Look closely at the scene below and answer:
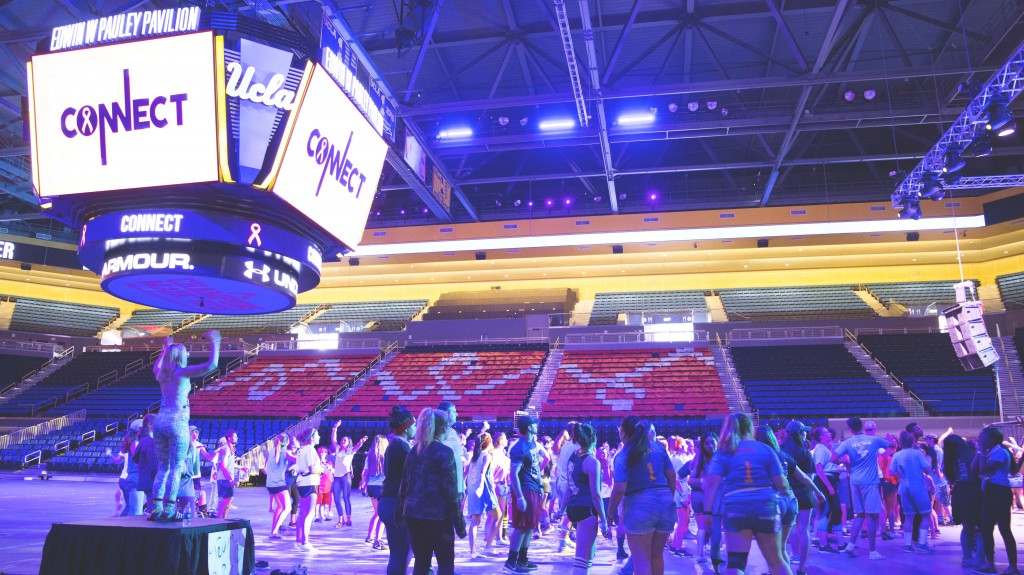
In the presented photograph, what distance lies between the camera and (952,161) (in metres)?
15.3

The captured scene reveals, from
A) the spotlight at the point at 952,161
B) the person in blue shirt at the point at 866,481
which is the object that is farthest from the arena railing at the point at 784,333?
the person in blue shirt at the point at 866,481

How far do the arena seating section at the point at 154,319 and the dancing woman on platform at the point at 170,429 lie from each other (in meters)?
33.5

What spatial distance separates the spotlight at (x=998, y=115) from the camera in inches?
517

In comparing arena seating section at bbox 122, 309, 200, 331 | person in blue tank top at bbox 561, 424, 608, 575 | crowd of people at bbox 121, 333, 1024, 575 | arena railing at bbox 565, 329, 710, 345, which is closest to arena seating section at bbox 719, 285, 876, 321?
arena railing at bbox 565, 329, 710, 345

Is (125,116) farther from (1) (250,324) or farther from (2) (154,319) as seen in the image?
(2) (154,319)

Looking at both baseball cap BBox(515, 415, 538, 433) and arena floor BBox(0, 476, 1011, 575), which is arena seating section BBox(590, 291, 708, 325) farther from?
baseball cap BBox(515, 415, 538, 433)

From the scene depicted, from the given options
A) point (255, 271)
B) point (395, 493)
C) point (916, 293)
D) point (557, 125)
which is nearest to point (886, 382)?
point (916, 293)

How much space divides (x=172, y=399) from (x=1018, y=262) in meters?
34.7

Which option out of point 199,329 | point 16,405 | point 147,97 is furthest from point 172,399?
point 199,329

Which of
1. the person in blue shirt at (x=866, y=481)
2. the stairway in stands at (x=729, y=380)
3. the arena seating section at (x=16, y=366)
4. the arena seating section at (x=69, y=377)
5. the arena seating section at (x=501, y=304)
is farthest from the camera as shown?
the arena seating section at (x=501, y=304)

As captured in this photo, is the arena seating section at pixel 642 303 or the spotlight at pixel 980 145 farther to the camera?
the arena seating section at pixel 642 303

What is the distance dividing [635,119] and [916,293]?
62.1 ft

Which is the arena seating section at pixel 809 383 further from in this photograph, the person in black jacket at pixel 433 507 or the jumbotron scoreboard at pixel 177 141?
the person in black jacket at pixel 433 507

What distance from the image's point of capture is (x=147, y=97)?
8562mm
